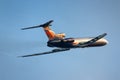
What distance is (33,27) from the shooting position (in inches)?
6555

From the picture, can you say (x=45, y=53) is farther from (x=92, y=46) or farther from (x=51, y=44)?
(x=92, y=46)

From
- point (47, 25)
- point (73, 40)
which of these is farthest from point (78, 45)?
point (47, 25)

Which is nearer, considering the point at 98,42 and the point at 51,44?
the point at 51,44

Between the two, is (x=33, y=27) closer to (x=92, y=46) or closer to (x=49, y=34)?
(x=49, y=34)

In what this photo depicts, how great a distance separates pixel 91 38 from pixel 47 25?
18377 millimetres

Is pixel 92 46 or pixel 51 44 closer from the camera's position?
pixel 51 44

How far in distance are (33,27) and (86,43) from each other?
72.5 ft

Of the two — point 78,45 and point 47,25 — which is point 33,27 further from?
point 78,45

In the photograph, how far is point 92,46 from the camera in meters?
179

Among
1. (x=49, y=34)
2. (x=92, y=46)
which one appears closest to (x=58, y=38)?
(x=49, y=34)

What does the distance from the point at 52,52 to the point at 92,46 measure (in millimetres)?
17772

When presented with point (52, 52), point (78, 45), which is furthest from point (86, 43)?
point (52, 52)

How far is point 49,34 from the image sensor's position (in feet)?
563

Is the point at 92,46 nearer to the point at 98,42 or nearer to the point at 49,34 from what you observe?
the point at 98,42
